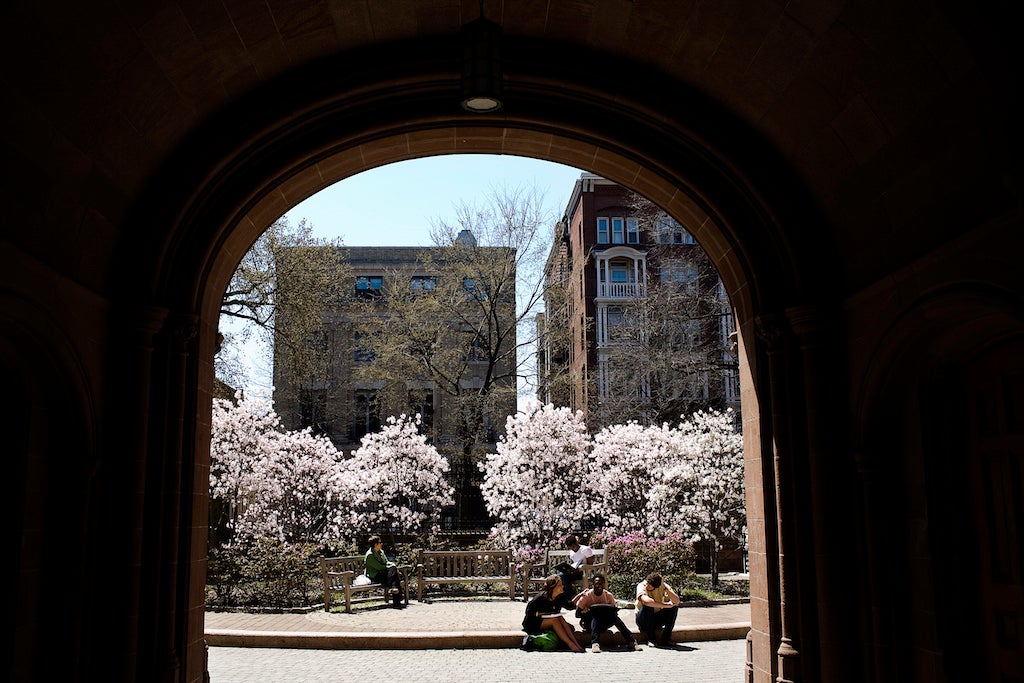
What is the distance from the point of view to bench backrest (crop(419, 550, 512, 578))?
14.6 metres

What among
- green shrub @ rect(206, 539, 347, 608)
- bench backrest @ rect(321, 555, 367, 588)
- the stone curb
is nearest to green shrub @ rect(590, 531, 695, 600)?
the stone curb

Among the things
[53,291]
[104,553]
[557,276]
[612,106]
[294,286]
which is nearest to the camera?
[53,291]

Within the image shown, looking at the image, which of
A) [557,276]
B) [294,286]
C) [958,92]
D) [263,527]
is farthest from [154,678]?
[557,276]

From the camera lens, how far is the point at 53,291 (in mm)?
5215

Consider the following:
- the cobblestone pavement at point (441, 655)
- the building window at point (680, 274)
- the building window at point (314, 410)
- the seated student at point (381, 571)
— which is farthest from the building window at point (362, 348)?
the cobblestone pavement at point (441, 655)

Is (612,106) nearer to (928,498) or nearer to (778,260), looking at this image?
(778,260)

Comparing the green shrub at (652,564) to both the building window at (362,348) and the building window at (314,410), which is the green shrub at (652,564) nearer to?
the building window at (362,348)

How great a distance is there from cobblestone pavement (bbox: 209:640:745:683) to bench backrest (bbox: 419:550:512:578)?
4.52m

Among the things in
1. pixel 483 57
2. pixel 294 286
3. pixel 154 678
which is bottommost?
pixel 154 678

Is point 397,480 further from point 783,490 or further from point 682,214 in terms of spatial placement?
point 783,490

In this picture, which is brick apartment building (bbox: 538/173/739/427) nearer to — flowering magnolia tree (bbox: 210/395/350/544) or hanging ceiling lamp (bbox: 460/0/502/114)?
flowering magnolia tree (bbox: 210/395/350/544)

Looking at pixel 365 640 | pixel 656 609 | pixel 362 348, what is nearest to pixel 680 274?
A: pixel 362 348

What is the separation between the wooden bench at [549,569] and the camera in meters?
13.7

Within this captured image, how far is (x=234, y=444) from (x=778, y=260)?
1454cm
